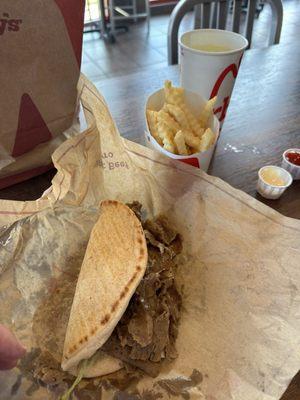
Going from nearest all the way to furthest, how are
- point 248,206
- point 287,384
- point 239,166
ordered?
point 287,384 → point 248,206 → point 239,166

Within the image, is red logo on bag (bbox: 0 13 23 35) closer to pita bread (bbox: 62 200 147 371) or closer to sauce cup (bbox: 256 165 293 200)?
pita bread (bbox: 62 200 147 371)

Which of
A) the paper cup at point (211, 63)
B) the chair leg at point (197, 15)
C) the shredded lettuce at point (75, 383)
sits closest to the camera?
the shredded lettuce at point (75, 383)

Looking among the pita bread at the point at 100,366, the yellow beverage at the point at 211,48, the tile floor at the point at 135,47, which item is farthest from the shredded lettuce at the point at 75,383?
the tile floor at the point at 135,47

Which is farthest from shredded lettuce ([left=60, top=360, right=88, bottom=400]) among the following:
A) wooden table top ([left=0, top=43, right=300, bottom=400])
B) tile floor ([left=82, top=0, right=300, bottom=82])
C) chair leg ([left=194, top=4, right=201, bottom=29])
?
tile floor ([left=82, top=0, right=300, bottom=82])

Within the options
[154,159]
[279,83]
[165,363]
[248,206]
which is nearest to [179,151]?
[154,159]

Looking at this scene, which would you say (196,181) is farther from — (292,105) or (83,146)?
(292,105)

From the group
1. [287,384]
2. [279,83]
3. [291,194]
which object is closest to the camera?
[287,384]

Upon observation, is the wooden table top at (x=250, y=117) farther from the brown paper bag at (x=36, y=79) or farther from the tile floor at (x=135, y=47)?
the tile floor at (x=135, y=47)
